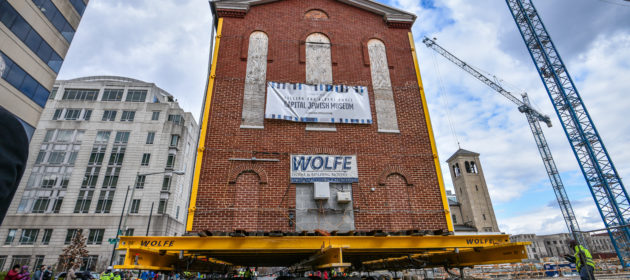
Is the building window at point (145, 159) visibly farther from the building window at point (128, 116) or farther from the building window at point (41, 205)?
the building window at point (41, 205)

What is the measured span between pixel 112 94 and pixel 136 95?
4116 mm

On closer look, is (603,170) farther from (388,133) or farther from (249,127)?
(249,127)

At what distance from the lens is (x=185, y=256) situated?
7.87 m

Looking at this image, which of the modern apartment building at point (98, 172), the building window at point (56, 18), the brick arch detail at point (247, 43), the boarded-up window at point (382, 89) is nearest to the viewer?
the boarded-up window at point (382, 89)

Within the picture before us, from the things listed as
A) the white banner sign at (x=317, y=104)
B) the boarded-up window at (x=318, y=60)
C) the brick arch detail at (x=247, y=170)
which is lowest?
the brick arch detail at (x=247, y=170)

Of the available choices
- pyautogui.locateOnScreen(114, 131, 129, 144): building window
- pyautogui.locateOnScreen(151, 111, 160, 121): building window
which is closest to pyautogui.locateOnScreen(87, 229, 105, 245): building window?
pyautogui.locateOnScreen(114, 131, 129, 144): building window

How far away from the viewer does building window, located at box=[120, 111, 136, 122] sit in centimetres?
5009

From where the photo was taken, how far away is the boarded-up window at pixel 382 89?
11923 mm

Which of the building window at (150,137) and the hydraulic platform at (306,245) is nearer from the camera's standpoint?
the hydraulic platform at (306,245)

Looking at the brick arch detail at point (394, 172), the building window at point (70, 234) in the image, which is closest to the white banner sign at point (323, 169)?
the brick arch detail at point (394, 172)

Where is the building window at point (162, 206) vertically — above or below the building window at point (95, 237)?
Answer: above

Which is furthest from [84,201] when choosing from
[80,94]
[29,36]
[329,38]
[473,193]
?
[473,193]

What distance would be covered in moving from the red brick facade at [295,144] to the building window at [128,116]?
45813mm

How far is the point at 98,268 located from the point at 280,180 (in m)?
42.6
